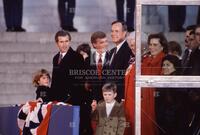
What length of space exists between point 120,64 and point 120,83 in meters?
0.16

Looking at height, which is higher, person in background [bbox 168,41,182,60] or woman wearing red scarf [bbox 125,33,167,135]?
person in background [bbox 168,41,182,60]

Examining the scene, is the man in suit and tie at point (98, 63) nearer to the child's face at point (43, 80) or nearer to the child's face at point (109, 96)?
the child's face at point (109, 96)

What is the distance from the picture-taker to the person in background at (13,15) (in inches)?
174

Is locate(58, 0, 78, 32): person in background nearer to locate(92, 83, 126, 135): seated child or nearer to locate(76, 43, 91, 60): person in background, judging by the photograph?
locate(76, 43, 91, 60): person in background

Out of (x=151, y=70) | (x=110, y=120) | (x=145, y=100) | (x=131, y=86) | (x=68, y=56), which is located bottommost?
(x=110, y=120)

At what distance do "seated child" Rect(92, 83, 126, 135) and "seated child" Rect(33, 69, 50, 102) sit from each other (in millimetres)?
421

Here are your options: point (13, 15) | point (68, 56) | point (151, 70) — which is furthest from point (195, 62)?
point (13, 15)

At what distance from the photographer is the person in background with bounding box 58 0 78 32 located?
4.40 m

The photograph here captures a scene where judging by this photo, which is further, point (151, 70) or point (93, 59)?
point (151, 70)

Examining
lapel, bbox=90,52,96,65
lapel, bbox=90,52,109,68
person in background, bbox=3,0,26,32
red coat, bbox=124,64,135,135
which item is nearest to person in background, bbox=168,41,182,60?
red coat, bbox=124,64,135,135

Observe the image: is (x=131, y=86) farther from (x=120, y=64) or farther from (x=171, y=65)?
(x=171, y=65)

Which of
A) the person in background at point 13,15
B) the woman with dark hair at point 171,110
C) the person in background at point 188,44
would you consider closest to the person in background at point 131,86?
the woman with dark hair at point 171,110

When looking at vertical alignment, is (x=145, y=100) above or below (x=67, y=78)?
below

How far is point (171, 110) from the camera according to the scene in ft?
14.6
